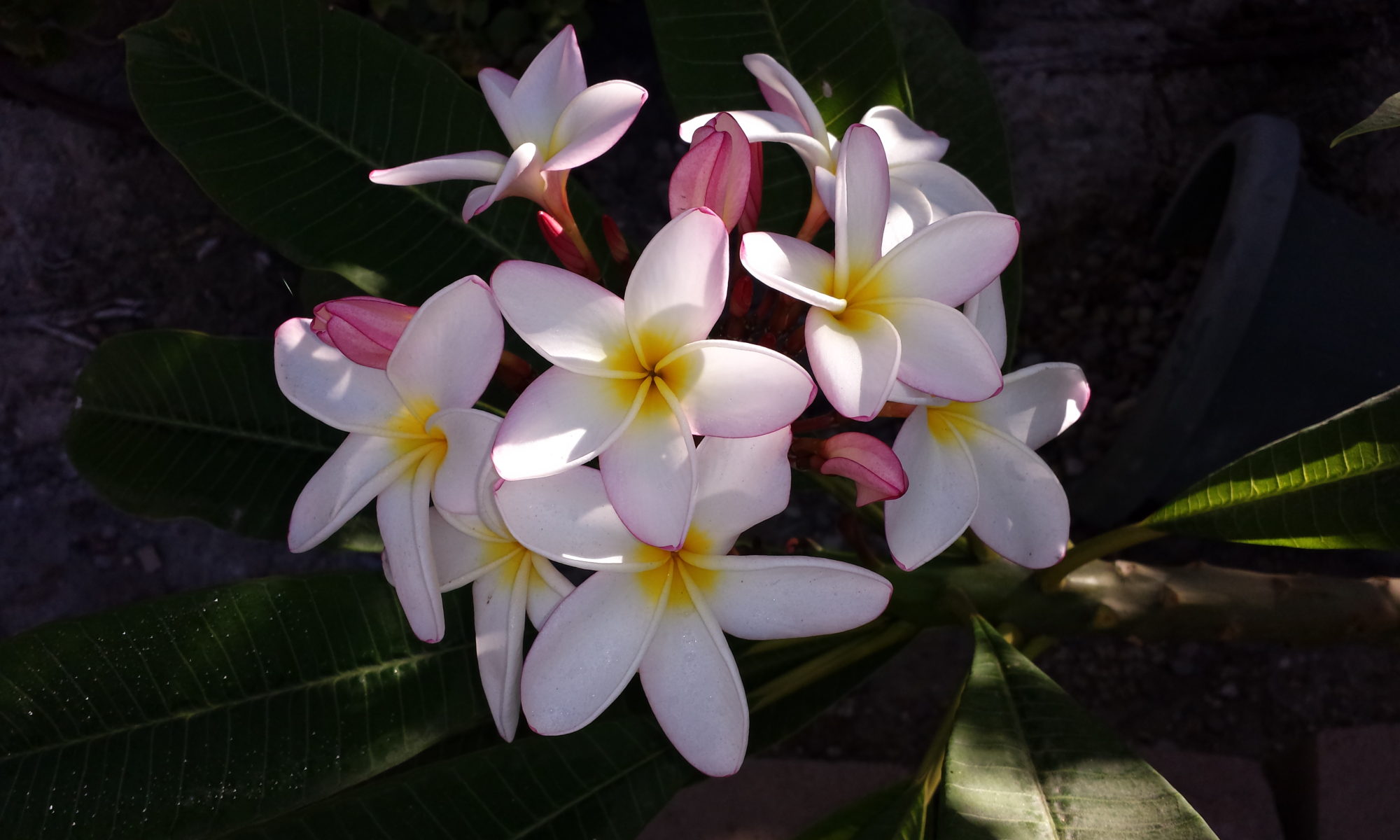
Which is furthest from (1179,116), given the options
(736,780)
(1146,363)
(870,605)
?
(870,605)

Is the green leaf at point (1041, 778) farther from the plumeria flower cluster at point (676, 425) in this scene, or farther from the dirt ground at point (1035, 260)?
the dirt ground at point (1035, 260)

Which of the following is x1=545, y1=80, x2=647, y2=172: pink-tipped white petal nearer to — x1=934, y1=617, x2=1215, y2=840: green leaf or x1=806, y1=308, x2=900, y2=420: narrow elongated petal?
x1=806, y1=308, x2=900, y2=420: narrow elongated petal

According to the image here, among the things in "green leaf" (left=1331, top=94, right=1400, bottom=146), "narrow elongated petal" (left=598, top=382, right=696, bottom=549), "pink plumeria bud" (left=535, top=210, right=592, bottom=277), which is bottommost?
"narrow elongated petal" (left=598, top=382, right=696, bottom=549)

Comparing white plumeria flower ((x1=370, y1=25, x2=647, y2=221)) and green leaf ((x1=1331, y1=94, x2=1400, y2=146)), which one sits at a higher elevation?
white plumeria flower ((x1=370, y1=25, x2=647, y2=221))

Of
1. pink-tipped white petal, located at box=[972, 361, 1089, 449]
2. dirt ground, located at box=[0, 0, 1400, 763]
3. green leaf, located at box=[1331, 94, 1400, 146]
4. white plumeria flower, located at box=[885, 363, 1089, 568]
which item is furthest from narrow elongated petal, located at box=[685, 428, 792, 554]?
dirt ground, located at box=[0, 0, 1400, 763]

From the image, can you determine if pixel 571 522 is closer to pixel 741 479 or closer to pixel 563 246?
pixel 741 479

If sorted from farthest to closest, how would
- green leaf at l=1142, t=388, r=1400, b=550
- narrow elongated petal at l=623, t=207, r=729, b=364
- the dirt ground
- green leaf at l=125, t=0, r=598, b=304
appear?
the dirt ground → green leaf at l=125, t=0, r=598, b=304 → green leaf at l=1142, t=388, r=1400, b=550 → narrow elongated petal at l=623, t=207, r=729, b=364

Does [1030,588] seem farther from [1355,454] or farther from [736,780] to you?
[736,780]
